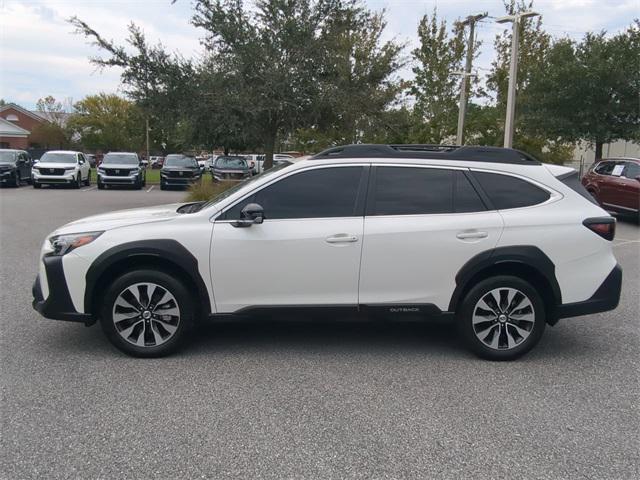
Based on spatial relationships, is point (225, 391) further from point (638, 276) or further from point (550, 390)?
point (638, 276)

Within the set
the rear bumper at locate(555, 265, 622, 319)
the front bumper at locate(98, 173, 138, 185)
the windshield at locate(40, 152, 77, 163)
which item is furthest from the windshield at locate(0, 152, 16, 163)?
the rear bumper at locate(555, 265, 622, 319)

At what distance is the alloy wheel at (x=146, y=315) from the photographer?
14.5 feet

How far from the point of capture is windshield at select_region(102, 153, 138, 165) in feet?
81.4

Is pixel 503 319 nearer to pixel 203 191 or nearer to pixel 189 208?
pixel 189 208

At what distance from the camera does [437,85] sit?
2778 centimetres

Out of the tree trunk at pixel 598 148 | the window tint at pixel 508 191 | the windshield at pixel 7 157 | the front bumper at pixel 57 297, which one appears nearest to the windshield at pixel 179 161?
the windshield at pixel 7 157

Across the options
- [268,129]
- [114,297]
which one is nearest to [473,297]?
[114,297]

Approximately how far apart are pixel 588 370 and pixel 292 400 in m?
2.49

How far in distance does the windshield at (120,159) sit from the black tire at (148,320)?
21946mm

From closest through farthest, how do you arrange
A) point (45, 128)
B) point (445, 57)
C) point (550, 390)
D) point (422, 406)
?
point (422, 406) < point (550, 390) < point (445, 57) < point (45, 128)

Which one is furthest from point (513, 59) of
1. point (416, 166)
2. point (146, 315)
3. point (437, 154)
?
point (146, 315)

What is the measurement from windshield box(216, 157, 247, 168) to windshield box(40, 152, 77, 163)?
6.76 meters

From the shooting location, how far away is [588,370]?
4.48 m

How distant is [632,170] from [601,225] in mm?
11688
